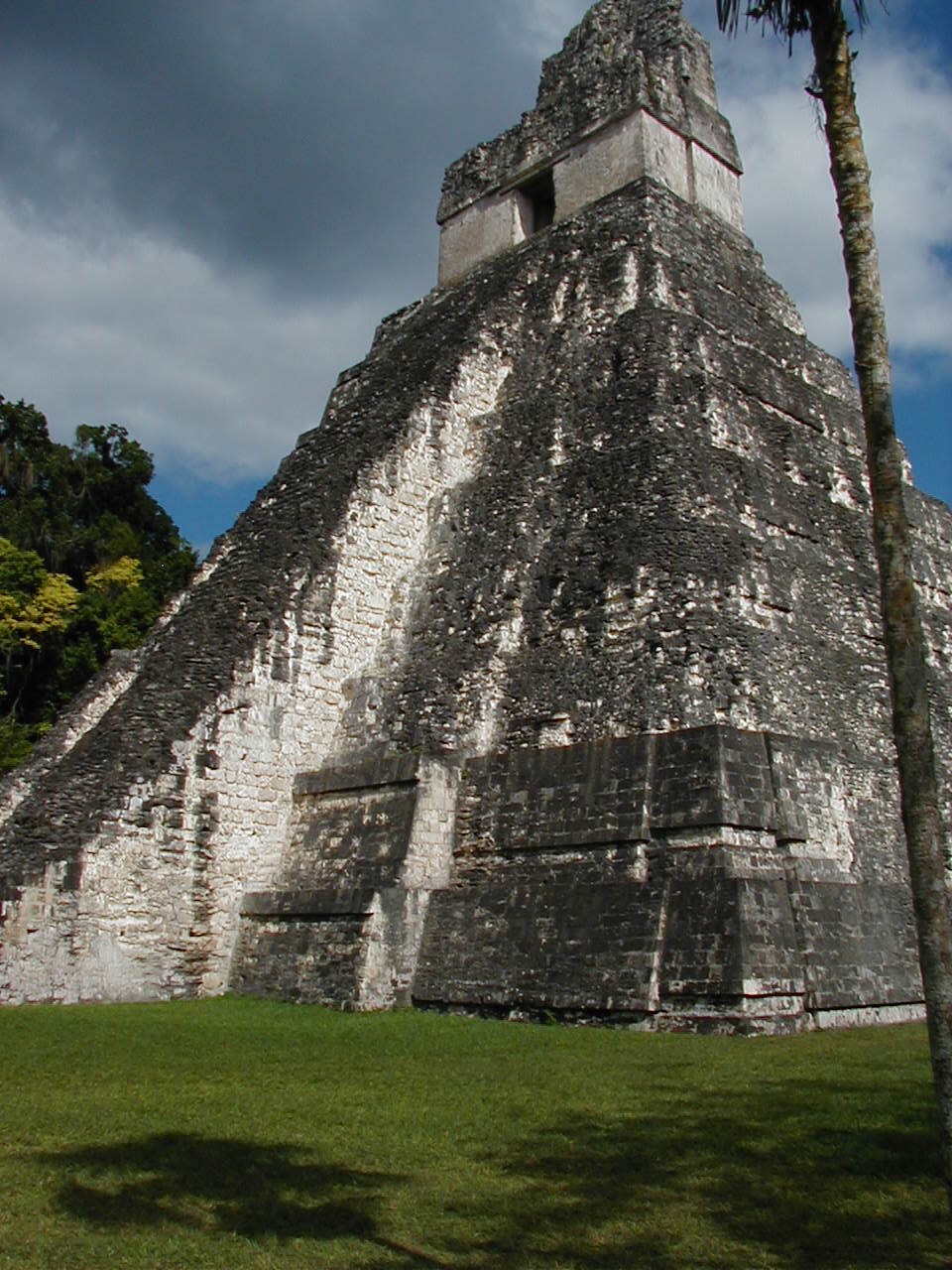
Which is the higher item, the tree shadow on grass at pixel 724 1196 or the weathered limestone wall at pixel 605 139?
the weathered limestone wall at pixel 605 139

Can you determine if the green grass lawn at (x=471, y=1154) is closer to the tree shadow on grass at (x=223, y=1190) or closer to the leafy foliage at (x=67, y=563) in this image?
the tree shadow on grass at (x=223, y=1190)

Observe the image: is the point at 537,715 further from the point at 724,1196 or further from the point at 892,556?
the point at 892,556

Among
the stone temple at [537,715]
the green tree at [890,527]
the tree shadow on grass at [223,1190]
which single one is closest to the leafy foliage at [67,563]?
the stone temple at [537,715]

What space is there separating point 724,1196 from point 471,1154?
1.22 m

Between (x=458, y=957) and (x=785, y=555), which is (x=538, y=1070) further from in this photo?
(x=785, y=555)

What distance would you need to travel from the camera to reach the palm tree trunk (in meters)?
4.11

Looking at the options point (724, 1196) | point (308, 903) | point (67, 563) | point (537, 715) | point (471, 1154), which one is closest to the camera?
point (724, 1196)

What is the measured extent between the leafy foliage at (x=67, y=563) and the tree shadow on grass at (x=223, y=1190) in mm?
20190

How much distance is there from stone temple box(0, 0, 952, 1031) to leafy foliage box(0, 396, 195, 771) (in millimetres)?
13430

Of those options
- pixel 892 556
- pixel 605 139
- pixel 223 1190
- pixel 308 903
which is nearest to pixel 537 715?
pixel 308 903

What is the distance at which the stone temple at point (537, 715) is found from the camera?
9.66 metres

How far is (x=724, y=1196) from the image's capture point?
15.6 ft

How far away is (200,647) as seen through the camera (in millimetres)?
12648

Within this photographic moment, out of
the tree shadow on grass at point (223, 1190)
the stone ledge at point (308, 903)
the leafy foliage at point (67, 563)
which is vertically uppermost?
the leafy foliage at point (67, 563)
